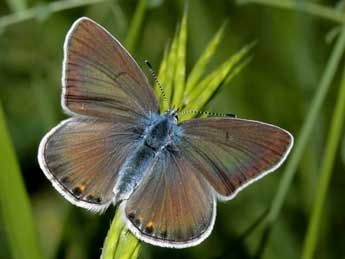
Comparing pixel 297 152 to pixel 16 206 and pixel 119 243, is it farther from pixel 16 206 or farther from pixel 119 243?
pixel 16 206

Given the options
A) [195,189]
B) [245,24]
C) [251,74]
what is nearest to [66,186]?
[195,189]

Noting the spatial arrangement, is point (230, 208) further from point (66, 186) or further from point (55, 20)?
point (66, 186)

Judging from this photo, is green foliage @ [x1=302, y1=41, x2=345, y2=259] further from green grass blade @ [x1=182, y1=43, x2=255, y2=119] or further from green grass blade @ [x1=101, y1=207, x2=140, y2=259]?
green grass blade @ [x1=101, y1=207, x2=140, y2=259]

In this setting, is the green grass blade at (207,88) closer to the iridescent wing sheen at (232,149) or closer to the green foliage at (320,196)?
the iridescent wing sheen at (232,149)

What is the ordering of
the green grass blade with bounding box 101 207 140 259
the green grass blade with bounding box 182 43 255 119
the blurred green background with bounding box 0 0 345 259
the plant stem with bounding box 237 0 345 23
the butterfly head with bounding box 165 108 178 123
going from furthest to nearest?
the blurred green background with bounding box 0 0 345 259 → the plant stem with bounding box 237 0 345 23 → the butterfly head with bounding box 165 108 178 123 → the green grass blade with bounding box 182 43 255 119 → the green grass blade with bounding box 101 207 140 259

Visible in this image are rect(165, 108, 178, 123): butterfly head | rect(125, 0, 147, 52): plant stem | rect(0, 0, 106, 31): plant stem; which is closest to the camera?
rect(165, 108, 178, 123): butterfly head

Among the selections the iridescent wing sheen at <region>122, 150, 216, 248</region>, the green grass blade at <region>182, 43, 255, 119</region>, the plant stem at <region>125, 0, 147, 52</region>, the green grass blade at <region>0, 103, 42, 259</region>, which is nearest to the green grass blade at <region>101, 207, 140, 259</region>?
the iridescent wing sheen at <region>122, 150, 216, 248</region>
